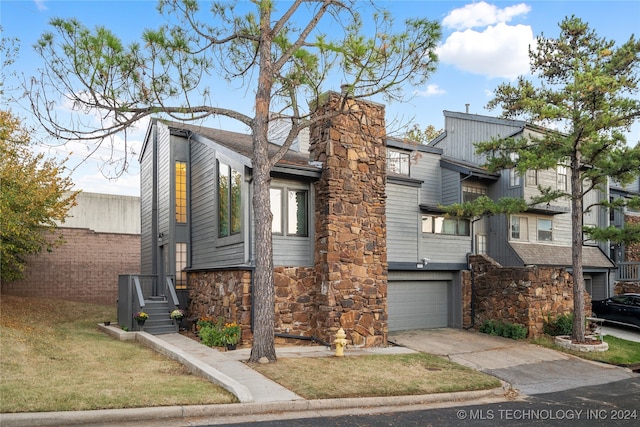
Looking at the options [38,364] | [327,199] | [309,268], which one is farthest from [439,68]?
[38,364]

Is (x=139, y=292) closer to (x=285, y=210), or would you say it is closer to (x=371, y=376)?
(x=285, y=210)

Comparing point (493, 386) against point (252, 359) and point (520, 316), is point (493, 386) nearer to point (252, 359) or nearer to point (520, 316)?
point (252, 359)

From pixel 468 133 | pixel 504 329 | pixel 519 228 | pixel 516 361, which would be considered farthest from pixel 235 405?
pixel 468 133

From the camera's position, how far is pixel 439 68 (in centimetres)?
1259

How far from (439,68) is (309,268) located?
6.17 m

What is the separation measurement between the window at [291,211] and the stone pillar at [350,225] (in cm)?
42

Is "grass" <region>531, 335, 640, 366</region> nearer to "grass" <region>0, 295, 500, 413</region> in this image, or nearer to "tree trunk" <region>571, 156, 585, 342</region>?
"tree trunk" <region>571, 156, 585, 342</region>

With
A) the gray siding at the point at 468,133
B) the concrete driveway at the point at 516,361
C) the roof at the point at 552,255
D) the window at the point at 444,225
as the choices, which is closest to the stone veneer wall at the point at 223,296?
the concrete driveway at the point at 516,361

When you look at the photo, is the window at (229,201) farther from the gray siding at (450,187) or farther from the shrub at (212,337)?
the gray siding at (450,187)

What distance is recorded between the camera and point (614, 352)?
16172 millimetres

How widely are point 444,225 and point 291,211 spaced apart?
7383 millimetres

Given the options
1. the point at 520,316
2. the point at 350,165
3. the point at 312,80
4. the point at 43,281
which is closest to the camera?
the point at 312,80

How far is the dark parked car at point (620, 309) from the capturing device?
1998 cm

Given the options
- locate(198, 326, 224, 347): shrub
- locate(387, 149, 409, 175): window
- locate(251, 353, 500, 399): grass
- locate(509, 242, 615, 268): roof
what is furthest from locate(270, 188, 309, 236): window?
locate(509, 242, 615, 268): roof
